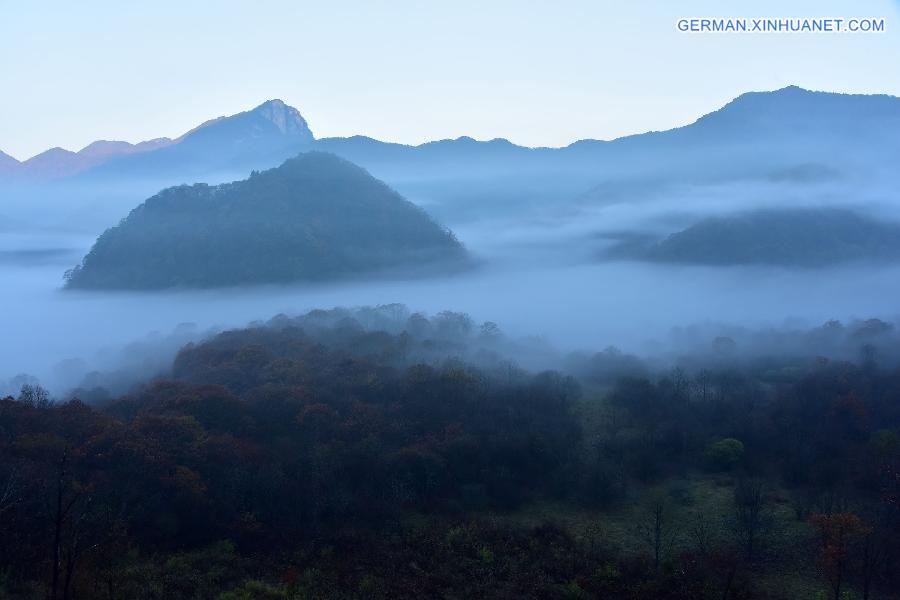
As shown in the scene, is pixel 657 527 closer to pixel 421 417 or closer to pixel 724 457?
pixel 724 457

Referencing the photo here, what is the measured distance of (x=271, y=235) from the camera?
92.8 metres

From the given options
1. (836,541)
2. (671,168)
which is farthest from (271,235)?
(671,168)

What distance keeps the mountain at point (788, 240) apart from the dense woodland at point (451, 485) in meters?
63.4

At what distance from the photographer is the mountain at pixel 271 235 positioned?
92.0 metres

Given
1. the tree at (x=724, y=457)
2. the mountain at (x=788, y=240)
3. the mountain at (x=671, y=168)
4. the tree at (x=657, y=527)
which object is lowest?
the tree at (x=657, y=527)

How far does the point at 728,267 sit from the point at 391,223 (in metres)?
51.1

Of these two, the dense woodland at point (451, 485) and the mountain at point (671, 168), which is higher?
the mountain at point (671, 168)

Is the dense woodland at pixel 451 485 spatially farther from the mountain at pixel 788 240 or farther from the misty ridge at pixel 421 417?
the mountain at pixel 788 240

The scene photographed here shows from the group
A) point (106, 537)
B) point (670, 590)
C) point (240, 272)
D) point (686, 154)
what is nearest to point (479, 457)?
point (670, 590)

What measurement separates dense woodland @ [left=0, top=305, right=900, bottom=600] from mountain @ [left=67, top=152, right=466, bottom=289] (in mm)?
48442

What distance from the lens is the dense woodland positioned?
2128 centimetres

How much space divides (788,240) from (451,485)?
91730 mm

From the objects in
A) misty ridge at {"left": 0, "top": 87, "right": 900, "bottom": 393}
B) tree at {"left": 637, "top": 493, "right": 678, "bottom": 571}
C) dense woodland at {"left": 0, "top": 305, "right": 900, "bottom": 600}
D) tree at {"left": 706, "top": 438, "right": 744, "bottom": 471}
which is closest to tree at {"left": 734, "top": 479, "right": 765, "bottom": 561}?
dense woodland at {"left": 0, "top": 305, "right": 900, "bottom": 600}

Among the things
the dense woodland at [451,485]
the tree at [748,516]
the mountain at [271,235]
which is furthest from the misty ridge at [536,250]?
the tree at [748,516]
